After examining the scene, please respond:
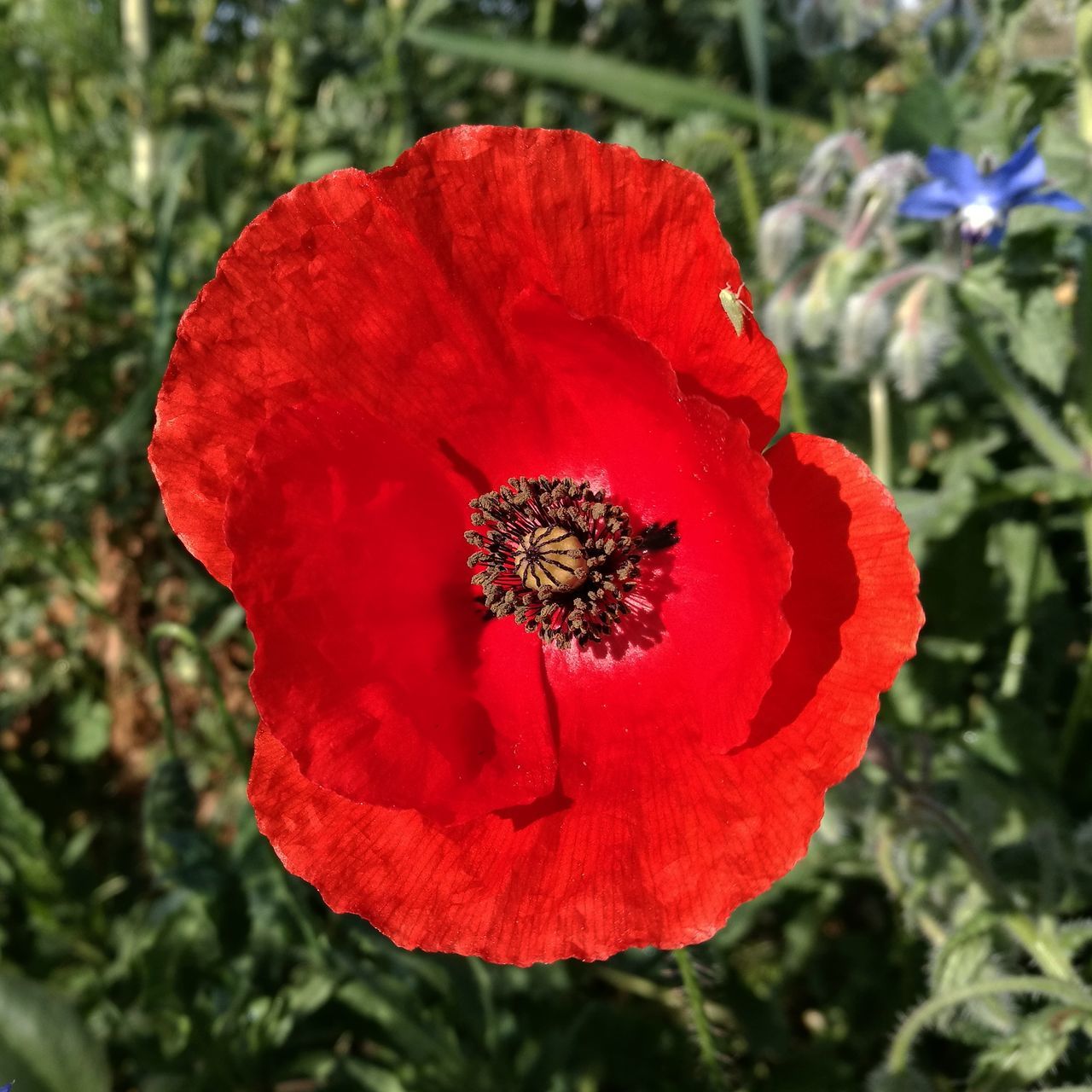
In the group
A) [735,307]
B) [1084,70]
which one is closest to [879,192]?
[1084,70]

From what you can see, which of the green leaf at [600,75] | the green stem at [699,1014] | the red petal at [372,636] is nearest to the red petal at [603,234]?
the red petal at [372,636]

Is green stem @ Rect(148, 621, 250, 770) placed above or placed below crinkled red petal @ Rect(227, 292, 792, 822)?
below

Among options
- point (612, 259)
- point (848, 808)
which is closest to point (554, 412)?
point (612, 259)

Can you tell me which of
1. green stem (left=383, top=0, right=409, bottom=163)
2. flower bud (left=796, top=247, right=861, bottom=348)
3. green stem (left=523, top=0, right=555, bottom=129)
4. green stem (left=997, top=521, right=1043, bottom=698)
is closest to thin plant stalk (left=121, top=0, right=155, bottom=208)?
green stem (left=383, top=0, right=409, bottom=163)

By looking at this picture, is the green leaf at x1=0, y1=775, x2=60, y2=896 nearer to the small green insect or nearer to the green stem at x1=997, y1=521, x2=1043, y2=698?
the small green insect

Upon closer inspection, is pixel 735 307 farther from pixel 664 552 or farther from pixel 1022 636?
pixel 1022 636

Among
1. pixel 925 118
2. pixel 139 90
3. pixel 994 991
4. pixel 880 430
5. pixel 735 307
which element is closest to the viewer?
pixel 735 307

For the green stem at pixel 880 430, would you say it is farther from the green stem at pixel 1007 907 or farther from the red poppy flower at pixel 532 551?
the red poppy flower at pixel 532 551
